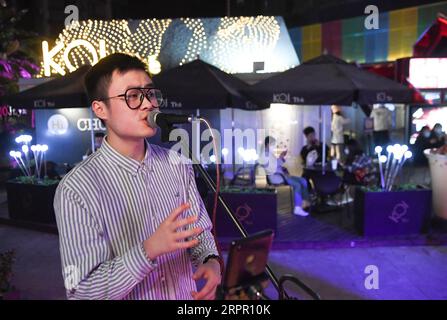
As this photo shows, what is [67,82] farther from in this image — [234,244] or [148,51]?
[234,244]

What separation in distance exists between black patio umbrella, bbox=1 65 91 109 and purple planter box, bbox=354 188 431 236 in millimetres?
4733

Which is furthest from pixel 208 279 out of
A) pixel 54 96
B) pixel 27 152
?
pixel 54 96

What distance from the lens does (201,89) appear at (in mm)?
7184

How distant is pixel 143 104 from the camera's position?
1786 millimetres

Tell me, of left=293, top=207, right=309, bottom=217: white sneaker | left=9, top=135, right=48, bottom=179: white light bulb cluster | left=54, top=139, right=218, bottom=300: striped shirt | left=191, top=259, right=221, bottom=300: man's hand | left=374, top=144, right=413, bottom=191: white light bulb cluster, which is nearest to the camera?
left=54, top=139, right=218, bottom=300: striped shirt

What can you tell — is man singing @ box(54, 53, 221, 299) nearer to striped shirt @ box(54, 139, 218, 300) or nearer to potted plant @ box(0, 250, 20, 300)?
striped shirt @ box(54, 139, 218, 300)

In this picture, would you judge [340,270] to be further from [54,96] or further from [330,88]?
[54,96]

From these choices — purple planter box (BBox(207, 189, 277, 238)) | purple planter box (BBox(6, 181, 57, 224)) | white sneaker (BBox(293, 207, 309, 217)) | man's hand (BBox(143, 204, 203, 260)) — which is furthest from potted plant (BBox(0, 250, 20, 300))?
white sneaker (BBox(293, 207, 309, 217))

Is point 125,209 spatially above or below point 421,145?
above

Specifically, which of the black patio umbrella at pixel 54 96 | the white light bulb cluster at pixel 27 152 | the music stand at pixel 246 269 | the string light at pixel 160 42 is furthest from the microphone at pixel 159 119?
the string light at pixel 160 42

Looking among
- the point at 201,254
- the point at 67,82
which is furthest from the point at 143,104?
the point at 67,82

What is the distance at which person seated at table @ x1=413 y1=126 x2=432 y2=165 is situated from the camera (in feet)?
39.4

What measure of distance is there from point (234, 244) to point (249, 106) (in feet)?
20.6

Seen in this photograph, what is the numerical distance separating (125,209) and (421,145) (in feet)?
41.1
